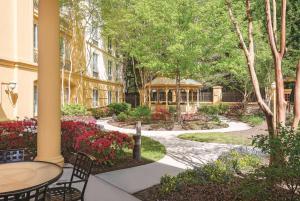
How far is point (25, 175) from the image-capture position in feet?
13.7

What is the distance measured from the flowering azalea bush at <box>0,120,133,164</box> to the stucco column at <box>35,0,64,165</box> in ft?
10.3

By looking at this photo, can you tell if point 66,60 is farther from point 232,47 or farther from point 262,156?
point 262,156

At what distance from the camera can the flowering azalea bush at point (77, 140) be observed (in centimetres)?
873

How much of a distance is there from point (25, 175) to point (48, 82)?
173cm

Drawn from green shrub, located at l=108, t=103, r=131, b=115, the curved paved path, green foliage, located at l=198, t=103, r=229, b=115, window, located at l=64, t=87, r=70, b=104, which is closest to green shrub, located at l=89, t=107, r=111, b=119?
green shrub, located at l=108, t=103, r=131, b=115

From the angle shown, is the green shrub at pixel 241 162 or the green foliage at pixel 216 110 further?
the green foliage at pixel 216 110

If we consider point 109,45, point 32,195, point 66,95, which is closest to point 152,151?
point 32,195

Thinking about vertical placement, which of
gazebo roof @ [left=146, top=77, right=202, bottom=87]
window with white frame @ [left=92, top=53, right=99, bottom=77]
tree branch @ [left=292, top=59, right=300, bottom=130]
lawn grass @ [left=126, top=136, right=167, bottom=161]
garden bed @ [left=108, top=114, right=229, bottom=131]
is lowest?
lawn grass @ [left=126, top=136, right=167, bottom=161]

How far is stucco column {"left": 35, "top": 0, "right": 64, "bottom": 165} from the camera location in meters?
5.25

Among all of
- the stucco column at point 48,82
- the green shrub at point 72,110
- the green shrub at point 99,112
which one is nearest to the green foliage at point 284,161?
the stucco column at point 48,82

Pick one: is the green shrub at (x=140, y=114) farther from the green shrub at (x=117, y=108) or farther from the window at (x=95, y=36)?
the window at (x=95, y=36)

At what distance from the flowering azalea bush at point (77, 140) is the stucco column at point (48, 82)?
3151 mm

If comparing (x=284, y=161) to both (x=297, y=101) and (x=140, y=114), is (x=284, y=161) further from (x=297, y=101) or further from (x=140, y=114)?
(x=140, y=114)

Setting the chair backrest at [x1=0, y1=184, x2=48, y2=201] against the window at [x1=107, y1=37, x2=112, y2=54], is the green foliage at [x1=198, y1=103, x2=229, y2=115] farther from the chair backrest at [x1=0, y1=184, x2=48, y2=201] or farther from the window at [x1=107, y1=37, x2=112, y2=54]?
the chair backrest at [x1=0, y1=184, x2=48, y2=201]
